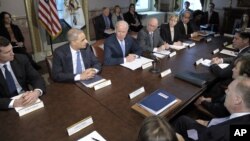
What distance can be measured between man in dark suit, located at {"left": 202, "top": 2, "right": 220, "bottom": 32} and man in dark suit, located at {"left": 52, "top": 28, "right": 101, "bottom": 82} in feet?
16.2

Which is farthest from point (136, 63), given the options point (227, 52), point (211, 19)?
point (211, 19)

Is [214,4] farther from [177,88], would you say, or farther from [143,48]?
[177,88]

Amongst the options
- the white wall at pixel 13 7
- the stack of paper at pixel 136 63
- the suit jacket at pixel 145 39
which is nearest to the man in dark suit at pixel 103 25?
the white wall at pixel 13 7

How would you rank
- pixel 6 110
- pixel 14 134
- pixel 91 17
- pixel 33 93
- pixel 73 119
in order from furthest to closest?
pixel 91 17 → pixel 33 93 → pixel 6 110 → pixel 73 119 → pixel 14 134

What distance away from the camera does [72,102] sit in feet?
5.29

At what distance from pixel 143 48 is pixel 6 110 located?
200 centimetres

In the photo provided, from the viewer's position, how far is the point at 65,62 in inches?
86.5

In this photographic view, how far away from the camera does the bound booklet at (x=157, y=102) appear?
4.88ft

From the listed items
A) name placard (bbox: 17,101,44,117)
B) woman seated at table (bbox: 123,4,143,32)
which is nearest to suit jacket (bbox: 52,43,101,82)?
name placard (bbox: 17,101,44,117)

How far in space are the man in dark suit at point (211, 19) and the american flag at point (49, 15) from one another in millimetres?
4395

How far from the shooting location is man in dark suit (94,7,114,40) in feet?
16.4

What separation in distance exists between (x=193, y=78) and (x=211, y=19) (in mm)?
4924

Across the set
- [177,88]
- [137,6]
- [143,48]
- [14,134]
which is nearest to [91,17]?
[137,6]

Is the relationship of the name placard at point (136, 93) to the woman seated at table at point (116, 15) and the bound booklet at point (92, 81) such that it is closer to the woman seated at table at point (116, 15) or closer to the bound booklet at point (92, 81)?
the bound booklet at point (92, 81)
